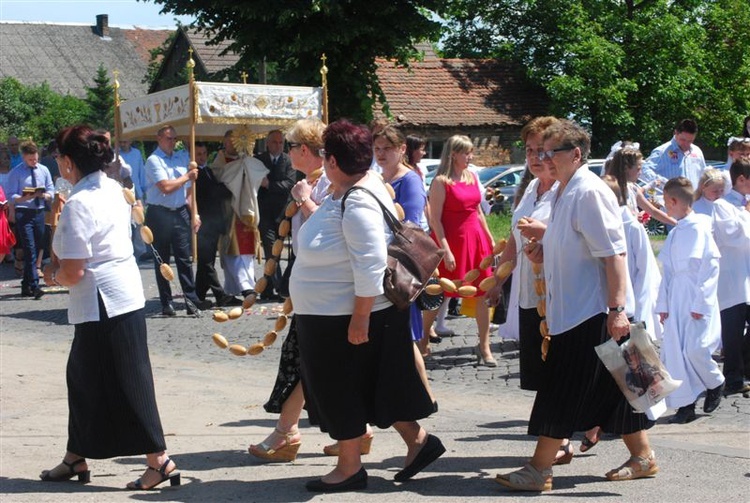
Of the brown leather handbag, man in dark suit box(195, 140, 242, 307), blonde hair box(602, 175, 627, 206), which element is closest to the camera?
the brown leather handbag

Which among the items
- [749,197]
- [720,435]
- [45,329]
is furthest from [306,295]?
[45,329]

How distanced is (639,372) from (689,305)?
94.4 inches

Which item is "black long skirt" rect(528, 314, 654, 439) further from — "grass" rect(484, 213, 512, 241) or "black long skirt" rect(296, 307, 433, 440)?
"grass" rect(484, 213, 512, 241)

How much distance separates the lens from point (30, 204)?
629 inches

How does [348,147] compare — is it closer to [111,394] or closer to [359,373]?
[359,373]

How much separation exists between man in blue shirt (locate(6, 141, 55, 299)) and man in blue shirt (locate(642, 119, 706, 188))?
7.99 meters

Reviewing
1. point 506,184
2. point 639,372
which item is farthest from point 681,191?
point 506,184

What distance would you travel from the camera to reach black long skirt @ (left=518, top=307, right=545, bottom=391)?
6.44m

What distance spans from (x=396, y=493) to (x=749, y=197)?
4631 millimetres

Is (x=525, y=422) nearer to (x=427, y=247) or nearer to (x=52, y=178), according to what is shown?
(x=427, y=247)

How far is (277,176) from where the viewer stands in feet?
47.2

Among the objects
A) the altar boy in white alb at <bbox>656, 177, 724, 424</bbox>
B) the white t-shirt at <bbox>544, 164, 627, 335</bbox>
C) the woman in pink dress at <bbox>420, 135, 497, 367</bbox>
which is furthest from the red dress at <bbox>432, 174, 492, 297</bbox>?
the white t-shirt at <bbox>544, 164, 627, 335</bbox>

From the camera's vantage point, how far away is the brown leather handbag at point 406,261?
19.0 feet

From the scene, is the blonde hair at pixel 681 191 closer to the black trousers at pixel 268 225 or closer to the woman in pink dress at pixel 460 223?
the woman in pink dress at pixel 460 223
